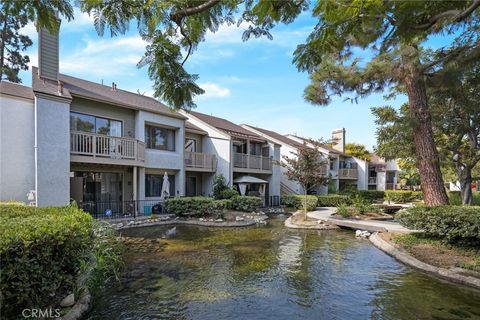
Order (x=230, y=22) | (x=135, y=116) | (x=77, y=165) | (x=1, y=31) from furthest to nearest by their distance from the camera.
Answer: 1. (x=1, y=31)
2. (x=135, y=116)
3. (x=77, y=165)
4. (x=230, y=22)

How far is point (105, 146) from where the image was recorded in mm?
14727

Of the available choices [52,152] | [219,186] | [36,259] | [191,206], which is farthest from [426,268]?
[219,186]

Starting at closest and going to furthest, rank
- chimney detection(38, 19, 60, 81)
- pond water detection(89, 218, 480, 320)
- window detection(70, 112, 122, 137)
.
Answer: pond water detection(89, 218, 480, 320) < chimney detection(38, 19, 60, 81) < window detection(70, 112, 122, 137)

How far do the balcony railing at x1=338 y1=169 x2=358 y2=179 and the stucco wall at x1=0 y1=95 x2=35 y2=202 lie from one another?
3100 cm

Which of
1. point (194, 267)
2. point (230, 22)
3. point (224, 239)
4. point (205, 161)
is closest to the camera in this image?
point (230, 22)

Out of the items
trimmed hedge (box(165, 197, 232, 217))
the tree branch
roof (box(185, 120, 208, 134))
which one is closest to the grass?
the tree branch

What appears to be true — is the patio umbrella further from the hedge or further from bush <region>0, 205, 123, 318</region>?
the hedge

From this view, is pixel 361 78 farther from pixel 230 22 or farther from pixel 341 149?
pixel 341 149

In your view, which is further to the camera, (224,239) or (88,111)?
(88,111)

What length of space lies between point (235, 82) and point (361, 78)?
4682 mm

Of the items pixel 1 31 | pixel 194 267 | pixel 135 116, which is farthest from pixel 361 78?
pixel 1 31

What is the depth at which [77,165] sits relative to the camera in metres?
15.4

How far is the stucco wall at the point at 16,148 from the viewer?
1217 centimetres

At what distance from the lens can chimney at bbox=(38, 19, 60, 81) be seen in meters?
13.7
